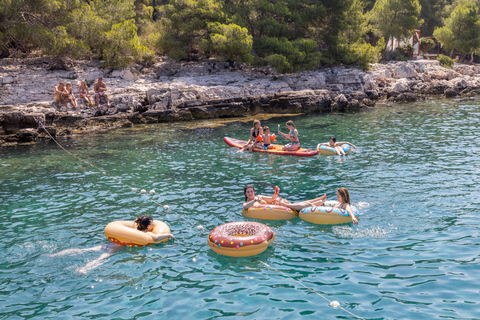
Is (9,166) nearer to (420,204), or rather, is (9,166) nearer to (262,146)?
(262,146)

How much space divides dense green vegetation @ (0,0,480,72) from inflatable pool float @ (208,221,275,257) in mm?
25712

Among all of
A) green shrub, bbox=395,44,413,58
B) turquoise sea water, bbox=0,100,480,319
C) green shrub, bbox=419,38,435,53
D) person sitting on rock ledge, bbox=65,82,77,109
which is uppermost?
green shrub, bbox=419,38,435,53

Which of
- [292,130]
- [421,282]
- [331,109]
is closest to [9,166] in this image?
[292,130]

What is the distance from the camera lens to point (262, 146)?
17.5 meters

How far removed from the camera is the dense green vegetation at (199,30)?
2875 cm

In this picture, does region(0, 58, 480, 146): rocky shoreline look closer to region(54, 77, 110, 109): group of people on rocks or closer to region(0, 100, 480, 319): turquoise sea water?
region(54, 77, 110, 109): group of people on rocks

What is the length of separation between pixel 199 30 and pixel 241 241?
31213mm

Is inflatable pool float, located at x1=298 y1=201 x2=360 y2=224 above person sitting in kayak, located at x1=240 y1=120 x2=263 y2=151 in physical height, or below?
below

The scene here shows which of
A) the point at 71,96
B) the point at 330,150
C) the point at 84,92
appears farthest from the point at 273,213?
the point at 84,92

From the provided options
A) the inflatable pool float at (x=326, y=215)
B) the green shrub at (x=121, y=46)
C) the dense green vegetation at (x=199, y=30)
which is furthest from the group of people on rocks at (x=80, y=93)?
the inflatable pool float at (x=326, y=215)

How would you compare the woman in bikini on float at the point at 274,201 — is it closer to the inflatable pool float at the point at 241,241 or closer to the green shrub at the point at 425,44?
the inflatable pool float at the point at 241,241

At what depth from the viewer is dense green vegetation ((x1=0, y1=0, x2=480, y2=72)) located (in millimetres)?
28750

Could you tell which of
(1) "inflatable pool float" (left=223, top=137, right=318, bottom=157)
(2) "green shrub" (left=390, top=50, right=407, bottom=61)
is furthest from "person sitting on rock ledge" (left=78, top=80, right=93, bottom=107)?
(2) "green shrub" (left=390, top=50, right=407, bottom=61)

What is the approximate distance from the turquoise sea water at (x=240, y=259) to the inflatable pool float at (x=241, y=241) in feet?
0.64
